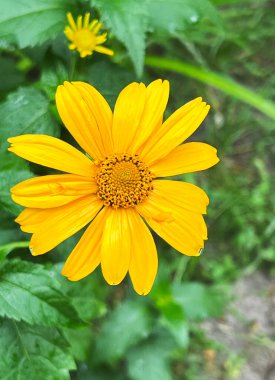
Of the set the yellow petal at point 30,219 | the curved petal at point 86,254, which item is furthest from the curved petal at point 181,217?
the yellow petal at point 30,219

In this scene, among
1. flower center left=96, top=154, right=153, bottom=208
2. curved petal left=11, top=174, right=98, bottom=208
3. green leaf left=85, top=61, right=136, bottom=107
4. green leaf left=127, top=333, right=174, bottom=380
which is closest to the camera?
curved petal left=11, top=174, right=98, bottom=208

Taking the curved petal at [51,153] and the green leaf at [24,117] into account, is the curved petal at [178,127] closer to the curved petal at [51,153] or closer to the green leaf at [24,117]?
the curved petal at [51,153]

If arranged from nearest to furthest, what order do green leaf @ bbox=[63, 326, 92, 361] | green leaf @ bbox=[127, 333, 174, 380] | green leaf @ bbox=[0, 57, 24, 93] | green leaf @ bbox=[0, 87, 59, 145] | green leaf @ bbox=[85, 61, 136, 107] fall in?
green leaf @ bbox=[0, 87, 59, 145] < green leaf @ bbox=[85, 61, 136, 107] < green leaf @ bbox=[63, 326, 92, 361] < green leaf @ bbox=[0, 57, 24, 93] < green leaf @ bbox=[127, 333, 174, 380]

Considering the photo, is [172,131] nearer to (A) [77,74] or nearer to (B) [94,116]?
(B) [94,116]

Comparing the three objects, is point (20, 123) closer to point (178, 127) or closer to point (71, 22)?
point (71, 22)

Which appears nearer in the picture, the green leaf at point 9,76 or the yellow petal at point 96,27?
the yellow petal at point 96,27

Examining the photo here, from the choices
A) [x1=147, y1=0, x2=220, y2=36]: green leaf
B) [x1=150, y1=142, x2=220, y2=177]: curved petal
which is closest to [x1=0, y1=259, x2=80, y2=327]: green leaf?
[x1=150, y1=142, x2=220, y2=177]: curved petal

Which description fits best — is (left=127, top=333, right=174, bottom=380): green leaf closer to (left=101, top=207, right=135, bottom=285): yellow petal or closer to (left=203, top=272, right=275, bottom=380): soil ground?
(left=203, top=272, right=275, bottom=380): soil ground
